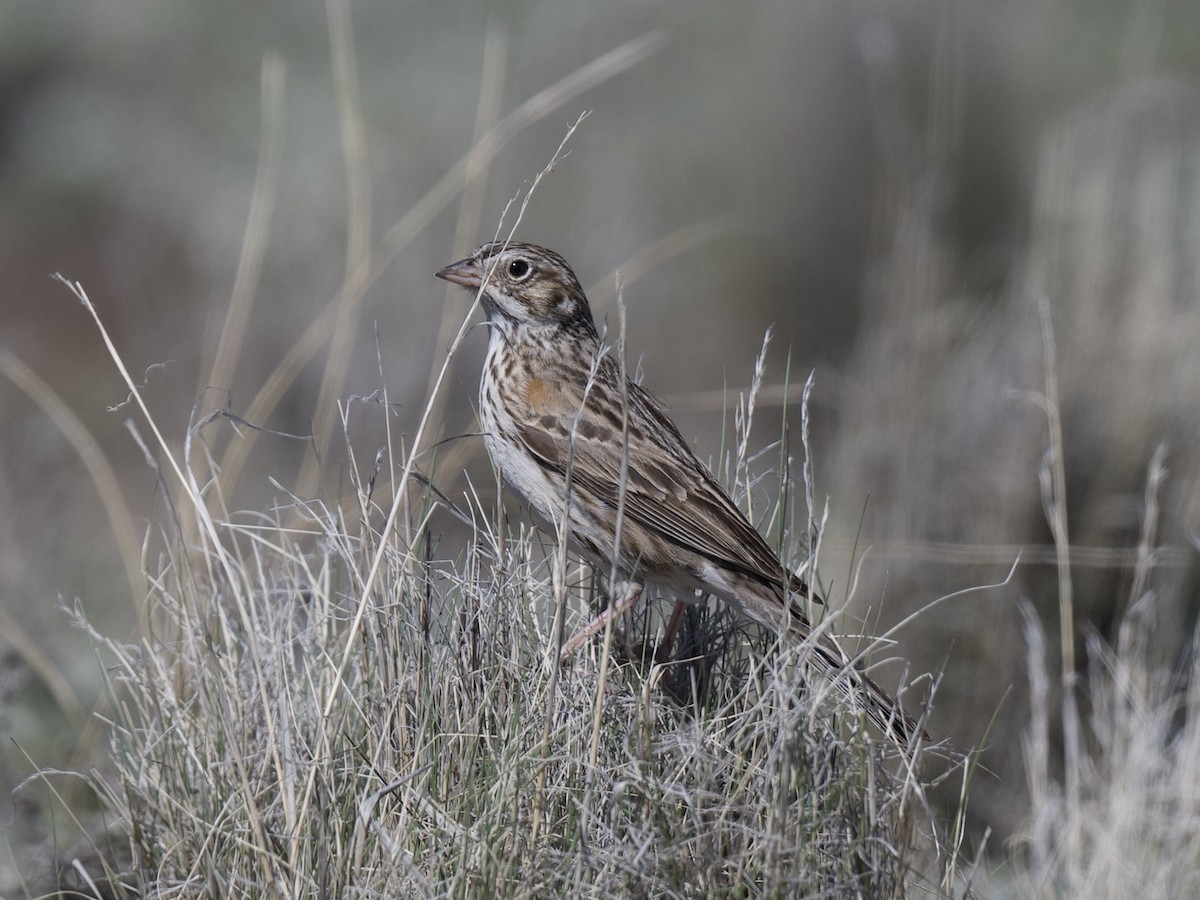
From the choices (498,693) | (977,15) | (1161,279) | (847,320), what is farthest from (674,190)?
(498,693)

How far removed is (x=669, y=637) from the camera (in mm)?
3652

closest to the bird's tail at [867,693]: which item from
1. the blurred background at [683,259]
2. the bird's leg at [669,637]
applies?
the blurred background at [683,259]

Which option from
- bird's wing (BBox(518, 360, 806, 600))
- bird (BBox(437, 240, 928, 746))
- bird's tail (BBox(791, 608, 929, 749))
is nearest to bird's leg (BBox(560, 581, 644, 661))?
bird (BBox(437, 240, 928, 746))

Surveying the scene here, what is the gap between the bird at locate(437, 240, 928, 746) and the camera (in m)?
3.76

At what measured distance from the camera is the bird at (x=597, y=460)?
3.76 m

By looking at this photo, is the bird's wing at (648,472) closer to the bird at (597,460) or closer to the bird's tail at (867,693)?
the bird at (597,460)

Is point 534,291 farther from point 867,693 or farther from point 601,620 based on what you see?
point 867,693

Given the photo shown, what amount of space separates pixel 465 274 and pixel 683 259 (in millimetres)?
9506

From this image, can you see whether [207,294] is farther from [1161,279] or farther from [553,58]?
[1161,279]

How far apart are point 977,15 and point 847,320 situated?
495 centimetres

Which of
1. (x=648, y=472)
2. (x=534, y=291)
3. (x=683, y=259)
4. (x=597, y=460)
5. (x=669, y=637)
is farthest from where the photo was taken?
(x=683, y=259)

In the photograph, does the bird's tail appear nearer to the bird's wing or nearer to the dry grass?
the dry grass

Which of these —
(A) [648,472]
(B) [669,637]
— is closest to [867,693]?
(B) [669,637]

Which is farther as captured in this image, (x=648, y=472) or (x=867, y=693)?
(x=648, y=472)
